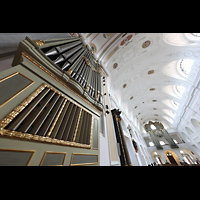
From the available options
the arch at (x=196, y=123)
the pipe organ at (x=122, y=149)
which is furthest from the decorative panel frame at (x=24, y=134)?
the arch at (x=196, y=123)

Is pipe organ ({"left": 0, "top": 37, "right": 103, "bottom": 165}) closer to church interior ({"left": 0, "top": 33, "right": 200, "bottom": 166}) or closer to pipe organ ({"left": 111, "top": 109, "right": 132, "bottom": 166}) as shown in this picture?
church interior ({"left": 0, "top": 33, "right": 200, "bottom": 166})

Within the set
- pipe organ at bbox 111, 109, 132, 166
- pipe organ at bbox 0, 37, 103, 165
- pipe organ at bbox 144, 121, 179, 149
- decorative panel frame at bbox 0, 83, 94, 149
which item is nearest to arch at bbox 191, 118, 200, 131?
pipe organ at bbox 144, 121, 179, 149

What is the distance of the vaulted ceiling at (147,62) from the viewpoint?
596 centimetres

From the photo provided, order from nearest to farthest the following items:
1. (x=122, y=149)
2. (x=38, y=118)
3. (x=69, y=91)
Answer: (x=38, y=118)
(x=69, y=91)
(x=122, y=149)

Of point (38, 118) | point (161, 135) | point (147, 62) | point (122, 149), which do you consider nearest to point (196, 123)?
point (161, 135)

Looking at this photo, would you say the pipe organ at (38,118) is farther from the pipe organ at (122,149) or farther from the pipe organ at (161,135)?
the pipe organ at (161,135)

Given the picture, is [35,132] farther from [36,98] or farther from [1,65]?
[1,65]

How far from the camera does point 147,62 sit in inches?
297

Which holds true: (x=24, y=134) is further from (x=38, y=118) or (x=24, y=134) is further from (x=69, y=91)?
(x=69, y=91)

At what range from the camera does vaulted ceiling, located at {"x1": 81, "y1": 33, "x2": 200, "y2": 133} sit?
596cm

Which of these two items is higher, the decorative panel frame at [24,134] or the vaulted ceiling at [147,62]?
the vaulted ceiling at [147,62]
